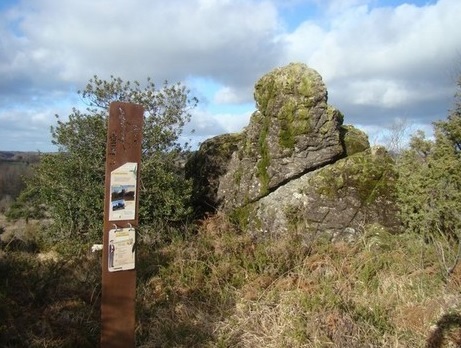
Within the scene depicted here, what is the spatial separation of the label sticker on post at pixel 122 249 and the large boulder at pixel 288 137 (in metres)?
4.07

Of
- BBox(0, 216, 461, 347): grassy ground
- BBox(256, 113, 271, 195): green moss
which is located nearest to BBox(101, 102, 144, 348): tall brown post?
BBox(0, 216, 461, 347): grassy ground

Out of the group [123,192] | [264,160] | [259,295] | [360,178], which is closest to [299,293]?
[259,295]

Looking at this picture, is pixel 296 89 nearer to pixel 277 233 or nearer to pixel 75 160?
pixel 277 233

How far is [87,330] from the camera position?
4.79 metres

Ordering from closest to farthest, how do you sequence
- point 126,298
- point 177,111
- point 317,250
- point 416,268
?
point 126,298 → point 416,268 → point 317,250 → point 177,111

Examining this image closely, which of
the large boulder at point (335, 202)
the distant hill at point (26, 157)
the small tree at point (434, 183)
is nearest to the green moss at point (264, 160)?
the large boulder at point (335, 202)

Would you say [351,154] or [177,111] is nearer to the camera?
[351,154]

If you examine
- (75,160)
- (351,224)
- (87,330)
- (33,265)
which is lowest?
(87,330)

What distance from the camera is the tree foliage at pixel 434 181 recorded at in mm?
6684

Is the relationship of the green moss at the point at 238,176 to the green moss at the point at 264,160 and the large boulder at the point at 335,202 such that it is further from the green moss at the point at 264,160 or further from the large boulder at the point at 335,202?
the large boulder at the point at 335,202

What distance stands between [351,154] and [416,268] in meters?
2.72

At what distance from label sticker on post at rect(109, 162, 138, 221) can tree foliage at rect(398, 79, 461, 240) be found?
4.54 m

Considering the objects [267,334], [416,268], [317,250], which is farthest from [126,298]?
[416,268]

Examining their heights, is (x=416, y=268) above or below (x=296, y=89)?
below
